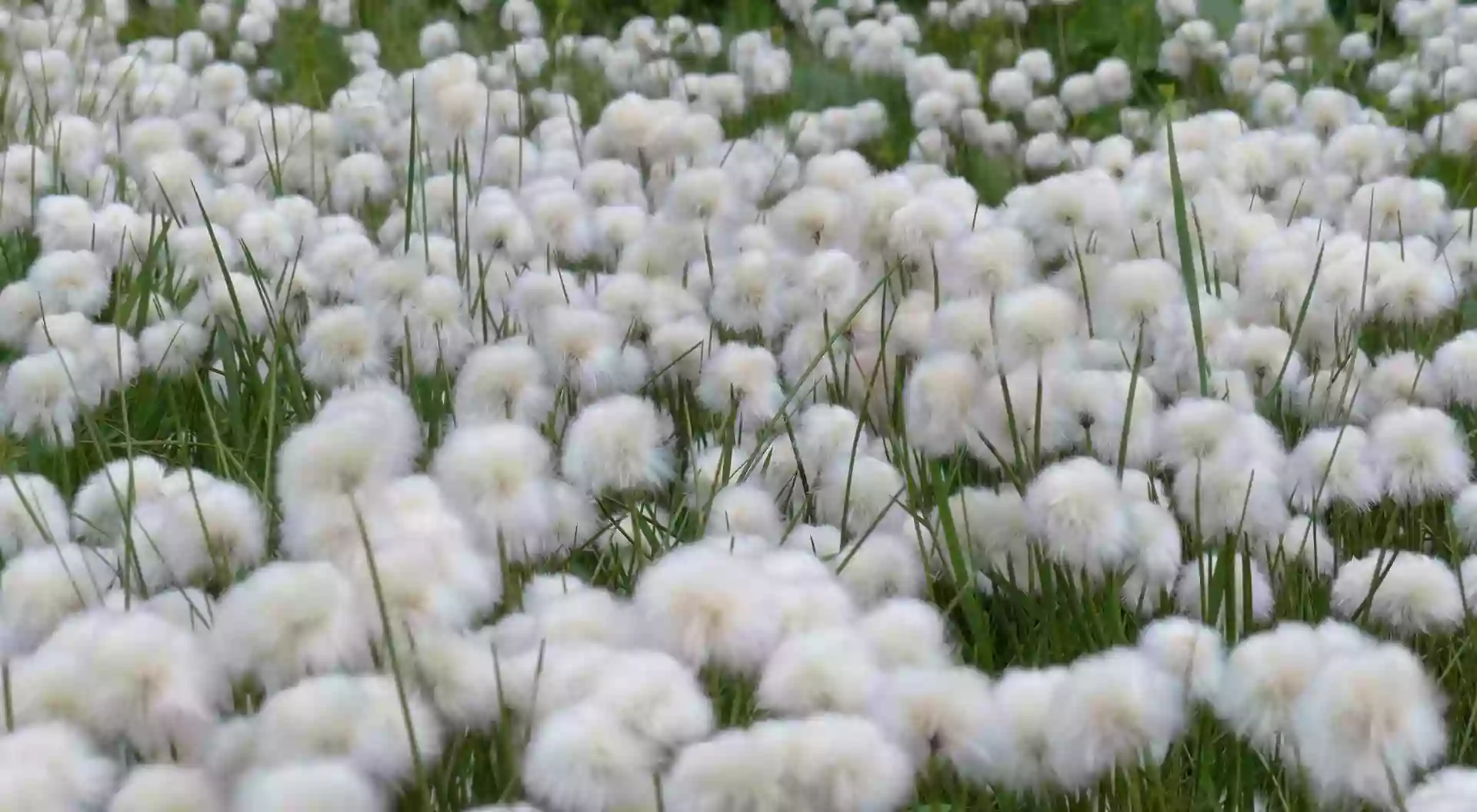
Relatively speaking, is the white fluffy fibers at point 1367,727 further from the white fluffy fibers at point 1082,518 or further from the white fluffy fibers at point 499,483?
the white fluffy fibers at point 499,483

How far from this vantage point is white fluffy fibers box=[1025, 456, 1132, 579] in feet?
4.08

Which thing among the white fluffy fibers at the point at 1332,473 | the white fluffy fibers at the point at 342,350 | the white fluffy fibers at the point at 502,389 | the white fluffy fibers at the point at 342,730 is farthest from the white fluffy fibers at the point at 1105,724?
the white fluffy fibers at the point at 342,350

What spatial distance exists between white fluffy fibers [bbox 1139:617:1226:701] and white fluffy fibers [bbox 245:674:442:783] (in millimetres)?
505

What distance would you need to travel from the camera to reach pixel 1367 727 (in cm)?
86

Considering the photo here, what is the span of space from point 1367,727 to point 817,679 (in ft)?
1.04

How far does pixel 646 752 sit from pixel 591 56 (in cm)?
374

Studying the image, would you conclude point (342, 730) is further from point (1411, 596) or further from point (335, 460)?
point (1411, 596)

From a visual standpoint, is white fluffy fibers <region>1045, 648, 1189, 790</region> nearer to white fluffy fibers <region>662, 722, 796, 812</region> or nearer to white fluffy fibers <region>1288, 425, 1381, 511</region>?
white fluffy fibers <region>662, 722, 796, 812</region>

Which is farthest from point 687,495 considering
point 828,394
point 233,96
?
point 233,96

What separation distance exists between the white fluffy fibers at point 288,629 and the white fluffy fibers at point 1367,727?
0.58m

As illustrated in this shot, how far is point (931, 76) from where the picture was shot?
376 cm

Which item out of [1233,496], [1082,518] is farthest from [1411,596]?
[1082,518]

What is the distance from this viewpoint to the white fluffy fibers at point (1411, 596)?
1301mm

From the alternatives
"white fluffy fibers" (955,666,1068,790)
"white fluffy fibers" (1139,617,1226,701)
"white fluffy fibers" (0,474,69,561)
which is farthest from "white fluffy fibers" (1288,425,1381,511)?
"white fluffy fibers" (0,474,69,561)
